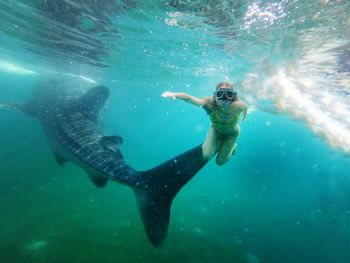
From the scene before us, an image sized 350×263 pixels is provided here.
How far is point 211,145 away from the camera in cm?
651

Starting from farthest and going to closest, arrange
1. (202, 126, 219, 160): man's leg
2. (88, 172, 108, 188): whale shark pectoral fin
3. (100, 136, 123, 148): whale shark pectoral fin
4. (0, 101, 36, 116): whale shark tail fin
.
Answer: (0, 101, 36, 116): whale shark tail fin
(100, 136, 123, 148): whale shark pectoral fin
(88, 172, 108, 188): whale shark pectoral fin
(202, 126, 219, 160): man's leg

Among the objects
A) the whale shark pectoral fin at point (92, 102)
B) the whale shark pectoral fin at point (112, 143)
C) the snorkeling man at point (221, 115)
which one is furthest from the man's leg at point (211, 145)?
the whale shark pectoral fin at point (92, 102)

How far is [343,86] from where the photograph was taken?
56.8 feet

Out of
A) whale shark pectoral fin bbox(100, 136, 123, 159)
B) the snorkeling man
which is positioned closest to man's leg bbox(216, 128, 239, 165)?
the snorkeling man

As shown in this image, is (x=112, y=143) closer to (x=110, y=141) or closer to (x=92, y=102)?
(x=110, y=141)

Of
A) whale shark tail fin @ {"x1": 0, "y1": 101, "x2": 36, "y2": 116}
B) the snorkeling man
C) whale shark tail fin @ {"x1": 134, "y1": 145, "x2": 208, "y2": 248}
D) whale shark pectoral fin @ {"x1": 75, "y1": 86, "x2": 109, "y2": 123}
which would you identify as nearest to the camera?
the snorkeling man

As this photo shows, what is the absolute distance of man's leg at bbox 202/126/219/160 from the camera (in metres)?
6.15

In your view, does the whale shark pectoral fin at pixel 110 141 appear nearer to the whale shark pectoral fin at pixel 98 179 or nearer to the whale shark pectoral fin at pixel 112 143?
the whale shark pectoral fin at pixel 112 143

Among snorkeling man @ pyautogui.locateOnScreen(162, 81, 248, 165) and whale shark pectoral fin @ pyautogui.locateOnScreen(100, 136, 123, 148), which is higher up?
snorkeling man @ pyautogui.locateOnScreen(162, 81, 248, 165)

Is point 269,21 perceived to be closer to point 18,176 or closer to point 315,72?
point 315,72

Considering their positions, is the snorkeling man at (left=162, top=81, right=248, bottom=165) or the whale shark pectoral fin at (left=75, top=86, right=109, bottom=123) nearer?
the snorkeling man at (left=162, top=81, right=248, bottom=165)

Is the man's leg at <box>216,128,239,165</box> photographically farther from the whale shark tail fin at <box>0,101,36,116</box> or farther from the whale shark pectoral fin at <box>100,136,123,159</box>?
the whale shark tail fin at <box>0,101,36,116</box>

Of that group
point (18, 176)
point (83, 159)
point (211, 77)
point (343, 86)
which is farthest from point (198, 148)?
point (211, 77)

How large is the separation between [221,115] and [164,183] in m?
2.24
